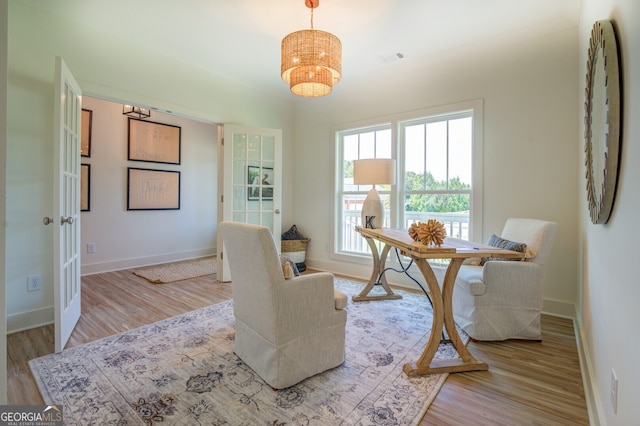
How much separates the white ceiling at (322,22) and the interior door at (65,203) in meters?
0.81

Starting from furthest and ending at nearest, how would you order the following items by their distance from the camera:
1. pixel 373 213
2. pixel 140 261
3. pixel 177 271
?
pixel 140 261 → pixel 177 271 → pixel 373 213

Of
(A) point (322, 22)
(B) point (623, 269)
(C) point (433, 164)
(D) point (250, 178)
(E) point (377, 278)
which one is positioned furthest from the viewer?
(D) point (250, 178)

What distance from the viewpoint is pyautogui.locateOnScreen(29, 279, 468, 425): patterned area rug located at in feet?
4.83

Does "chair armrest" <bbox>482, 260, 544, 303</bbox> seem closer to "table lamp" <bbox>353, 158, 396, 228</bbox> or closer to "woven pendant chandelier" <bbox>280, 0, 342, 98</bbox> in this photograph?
"table lamp" <bbox>353, 158, 396, 228</bbox>

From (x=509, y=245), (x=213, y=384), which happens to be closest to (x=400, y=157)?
(x=509, y=245)

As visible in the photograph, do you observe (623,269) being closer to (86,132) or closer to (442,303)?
(442,303)

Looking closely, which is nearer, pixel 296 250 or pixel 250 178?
pixel 250 178

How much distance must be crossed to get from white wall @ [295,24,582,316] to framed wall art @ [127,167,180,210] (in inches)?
149

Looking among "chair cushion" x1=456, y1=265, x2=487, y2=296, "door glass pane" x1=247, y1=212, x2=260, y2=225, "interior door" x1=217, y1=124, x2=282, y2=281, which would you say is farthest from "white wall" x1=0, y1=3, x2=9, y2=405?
"door glass pane" x1=247, y1=212, x2=260, y2=225

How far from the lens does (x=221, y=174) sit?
3.90 meters

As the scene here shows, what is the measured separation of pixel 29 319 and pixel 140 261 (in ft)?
7.52

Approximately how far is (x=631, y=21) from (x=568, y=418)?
1768 millimetres

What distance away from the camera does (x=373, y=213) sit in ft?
10.6

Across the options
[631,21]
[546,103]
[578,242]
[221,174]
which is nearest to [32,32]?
[221,174]
